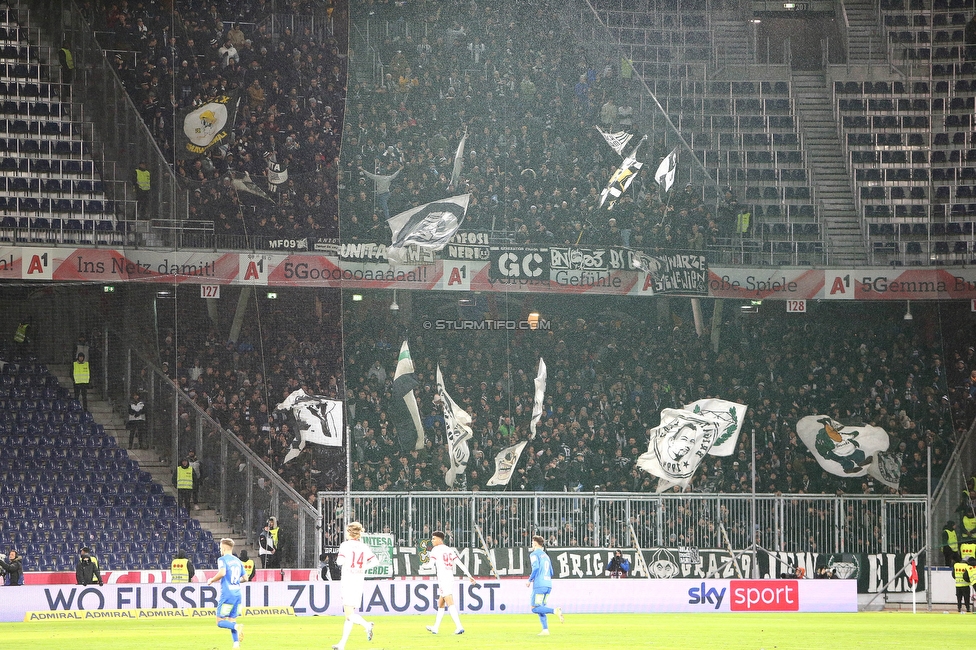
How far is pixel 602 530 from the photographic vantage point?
88.8 ft

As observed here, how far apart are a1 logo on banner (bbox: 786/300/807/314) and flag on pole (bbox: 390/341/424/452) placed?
9321 mm

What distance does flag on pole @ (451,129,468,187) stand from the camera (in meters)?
32.0

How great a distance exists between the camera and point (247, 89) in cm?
3105

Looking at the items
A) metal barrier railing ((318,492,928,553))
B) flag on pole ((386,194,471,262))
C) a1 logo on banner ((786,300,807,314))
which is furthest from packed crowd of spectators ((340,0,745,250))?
metal barrier railing ((318,492,928,553))

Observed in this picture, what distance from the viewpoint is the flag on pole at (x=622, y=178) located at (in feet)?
107

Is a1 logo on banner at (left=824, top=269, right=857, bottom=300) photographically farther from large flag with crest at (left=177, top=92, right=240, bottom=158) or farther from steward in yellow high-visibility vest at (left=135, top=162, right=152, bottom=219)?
steward in yellow high-visibility vest at (left=135, top=162, right=152, bottom=219)

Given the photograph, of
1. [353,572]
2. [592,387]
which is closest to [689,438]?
[592,387]

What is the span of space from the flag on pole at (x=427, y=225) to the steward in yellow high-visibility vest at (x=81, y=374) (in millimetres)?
7313

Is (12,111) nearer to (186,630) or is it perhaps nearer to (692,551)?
(186,630)

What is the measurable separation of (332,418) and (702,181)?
1104 cm

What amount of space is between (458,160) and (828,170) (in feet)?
31.2

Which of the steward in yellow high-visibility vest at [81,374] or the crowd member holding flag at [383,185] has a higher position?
the crowd member holding flag at [383,185]

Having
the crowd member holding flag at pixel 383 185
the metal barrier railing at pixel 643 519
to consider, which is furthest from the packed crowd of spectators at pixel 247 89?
the metal barrier railing at pixel 643 519

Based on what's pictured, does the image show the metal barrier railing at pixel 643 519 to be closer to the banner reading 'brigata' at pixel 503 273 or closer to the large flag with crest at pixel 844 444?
the large flag with crest at pixel 844 444
